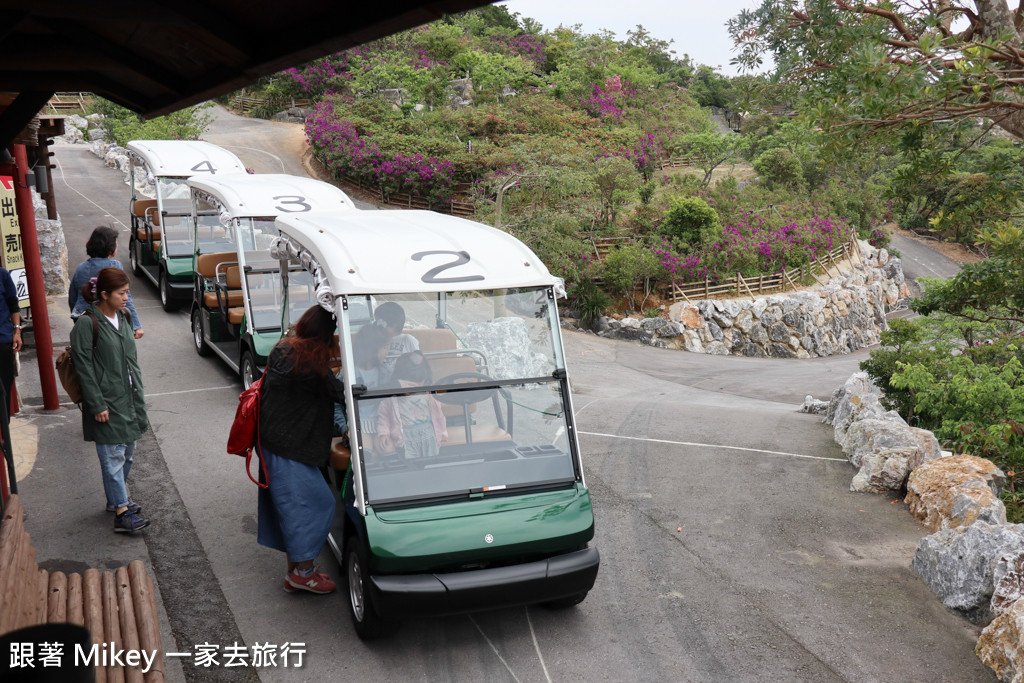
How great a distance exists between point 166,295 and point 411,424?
9.78 metres

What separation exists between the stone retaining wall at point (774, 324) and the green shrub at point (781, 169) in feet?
22.2

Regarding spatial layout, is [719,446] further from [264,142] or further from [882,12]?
[264,142]

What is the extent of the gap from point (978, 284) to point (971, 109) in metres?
3.45

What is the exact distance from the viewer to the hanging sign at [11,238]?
9188 mm

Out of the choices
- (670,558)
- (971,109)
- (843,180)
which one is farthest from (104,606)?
(843,180)

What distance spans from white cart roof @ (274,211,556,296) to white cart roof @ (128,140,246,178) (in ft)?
28.9

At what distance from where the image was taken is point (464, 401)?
17.5 feet

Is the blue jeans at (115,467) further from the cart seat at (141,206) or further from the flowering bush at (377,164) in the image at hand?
the flowering bush at (377,164)

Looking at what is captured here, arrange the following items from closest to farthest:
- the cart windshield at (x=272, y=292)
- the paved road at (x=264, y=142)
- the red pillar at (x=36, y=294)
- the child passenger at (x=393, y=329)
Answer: the child passenger at (x=393, y=329) → the cart windshield at (x=272, y=292) → the red pillar at (x=36, y=294) → the paved road at (x=264, y=142)

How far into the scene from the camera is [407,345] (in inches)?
217

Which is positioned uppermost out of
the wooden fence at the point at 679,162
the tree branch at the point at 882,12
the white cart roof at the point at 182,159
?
the tree branch at the point at 882,12

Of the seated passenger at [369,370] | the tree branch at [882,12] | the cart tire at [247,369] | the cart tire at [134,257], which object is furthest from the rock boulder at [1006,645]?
the cart tire at [134,257]

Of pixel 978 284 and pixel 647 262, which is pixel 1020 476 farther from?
pixel 647 262

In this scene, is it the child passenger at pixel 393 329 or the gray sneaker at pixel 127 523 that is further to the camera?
the gray sneaker at pixel 127 523
